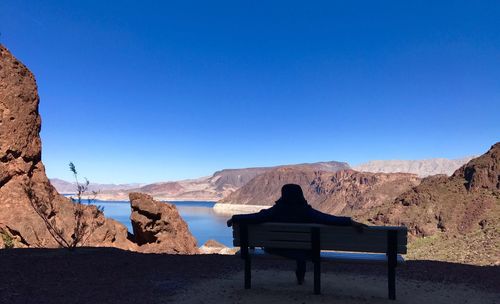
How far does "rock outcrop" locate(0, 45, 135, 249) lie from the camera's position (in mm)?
17516

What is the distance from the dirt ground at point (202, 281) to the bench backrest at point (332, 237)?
815 millimetres

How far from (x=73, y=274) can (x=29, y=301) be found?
74.3 inches

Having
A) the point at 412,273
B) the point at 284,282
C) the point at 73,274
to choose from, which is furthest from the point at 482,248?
the point at 73,274

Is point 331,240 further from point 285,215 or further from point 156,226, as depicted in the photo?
point 156,226

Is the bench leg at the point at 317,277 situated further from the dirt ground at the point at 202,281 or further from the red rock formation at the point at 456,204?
the red rock formation at the point at 456,204

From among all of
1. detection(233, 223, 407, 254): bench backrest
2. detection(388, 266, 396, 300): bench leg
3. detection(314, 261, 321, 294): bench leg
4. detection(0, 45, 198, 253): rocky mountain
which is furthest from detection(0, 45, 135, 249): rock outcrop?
detection(388, 266, 396, 300): bench leg

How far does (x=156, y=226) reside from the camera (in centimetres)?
2536

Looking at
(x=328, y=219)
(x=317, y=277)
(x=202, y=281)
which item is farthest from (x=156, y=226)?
(x=328, y=219)

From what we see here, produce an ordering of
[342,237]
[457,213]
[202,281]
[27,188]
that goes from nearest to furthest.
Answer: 1. [342,237]
2. [202,281]
3. [27,188]
4. [457,213]

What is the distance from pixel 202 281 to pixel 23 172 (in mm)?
15674

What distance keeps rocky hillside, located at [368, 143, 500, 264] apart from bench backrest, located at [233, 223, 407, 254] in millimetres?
24842

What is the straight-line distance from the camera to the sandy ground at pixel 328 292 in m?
6.33

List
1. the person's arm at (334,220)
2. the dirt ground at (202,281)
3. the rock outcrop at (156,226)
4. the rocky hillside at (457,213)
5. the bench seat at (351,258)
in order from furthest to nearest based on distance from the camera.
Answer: the rocky hillside at (457,213), the rock outcrop at (156,226), the bench seat at (351,258), the dirt ground at (202,281), the person's arm at (334,220)

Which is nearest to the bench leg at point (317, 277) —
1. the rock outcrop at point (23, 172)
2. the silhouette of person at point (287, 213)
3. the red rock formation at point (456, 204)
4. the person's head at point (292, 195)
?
the silhouette of person at point (287, 213)
